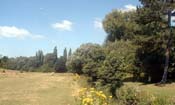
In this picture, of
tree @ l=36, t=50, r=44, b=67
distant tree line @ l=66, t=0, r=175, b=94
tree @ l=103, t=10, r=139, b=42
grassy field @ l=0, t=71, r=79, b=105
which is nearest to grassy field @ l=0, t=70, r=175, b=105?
grassy field @ l=0, t=71, r=79, b=105

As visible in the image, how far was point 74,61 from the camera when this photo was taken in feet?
174

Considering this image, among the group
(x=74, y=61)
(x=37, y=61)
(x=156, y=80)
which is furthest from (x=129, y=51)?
(x=37, y=61)

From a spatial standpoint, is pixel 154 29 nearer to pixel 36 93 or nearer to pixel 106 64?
pixel 106 64

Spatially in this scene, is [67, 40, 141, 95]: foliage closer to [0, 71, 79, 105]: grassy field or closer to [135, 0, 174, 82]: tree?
[135, 0, 174, 82]: tree

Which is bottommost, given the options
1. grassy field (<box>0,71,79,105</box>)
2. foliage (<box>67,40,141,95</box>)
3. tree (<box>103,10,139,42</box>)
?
grassy field (<box>0,71,79,105</box>)

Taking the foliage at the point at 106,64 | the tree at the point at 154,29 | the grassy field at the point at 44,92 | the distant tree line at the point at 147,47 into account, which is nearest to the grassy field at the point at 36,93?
the grassy field at the point at 44,92

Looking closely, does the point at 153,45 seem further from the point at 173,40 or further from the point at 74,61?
the point at 74,61

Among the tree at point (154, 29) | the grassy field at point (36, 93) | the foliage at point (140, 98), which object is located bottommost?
the grassy field at point (36, 93)

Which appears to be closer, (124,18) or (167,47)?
(167,47)

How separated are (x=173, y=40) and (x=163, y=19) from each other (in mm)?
2467

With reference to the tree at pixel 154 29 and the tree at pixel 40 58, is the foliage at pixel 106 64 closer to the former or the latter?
the tree at pixel 154 29

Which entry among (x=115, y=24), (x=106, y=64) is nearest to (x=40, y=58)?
(x=115, y=24)

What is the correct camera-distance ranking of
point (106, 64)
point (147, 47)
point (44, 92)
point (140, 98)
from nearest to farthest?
1. point (140, 98)
2. point (106, 64)
3. point (44, 92)
4. point (147, 47)

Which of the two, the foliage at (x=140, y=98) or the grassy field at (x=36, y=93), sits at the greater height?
the foliage at (x=140, y=98)
